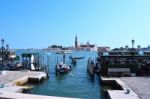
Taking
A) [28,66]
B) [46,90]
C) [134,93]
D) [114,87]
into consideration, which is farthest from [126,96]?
[28,66]

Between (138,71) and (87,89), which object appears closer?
(87,89)

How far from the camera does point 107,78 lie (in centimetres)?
4356

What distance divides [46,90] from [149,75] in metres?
15.7

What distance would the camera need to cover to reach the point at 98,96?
3538 cm

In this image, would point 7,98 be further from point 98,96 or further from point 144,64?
point 144,64

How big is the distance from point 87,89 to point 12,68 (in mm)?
22029

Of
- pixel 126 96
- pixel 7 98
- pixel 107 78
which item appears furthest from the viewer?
pixel 107 78

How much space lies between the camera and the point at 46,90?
131ft

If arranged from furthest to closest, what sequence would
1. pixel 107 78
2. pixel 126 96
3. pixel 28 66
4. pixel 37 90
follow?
1. pixel 28 66
2. pixel 107 78
3. pixel 37 90
4. pixel 126 96

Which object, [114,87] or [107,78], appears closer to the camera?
[114,87]

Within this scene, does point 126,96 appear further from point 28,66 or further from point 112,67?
point 28,66

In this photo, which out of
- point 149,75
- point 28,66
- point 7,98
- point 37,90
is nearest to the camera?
point 7,98

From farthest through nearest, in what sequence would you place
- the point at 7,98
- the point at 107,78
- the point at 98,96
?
the point at 107,78
the point at 98,96
the point at 7,98

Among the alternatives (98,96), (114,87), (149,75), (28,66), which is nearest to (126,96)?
(98,96)
